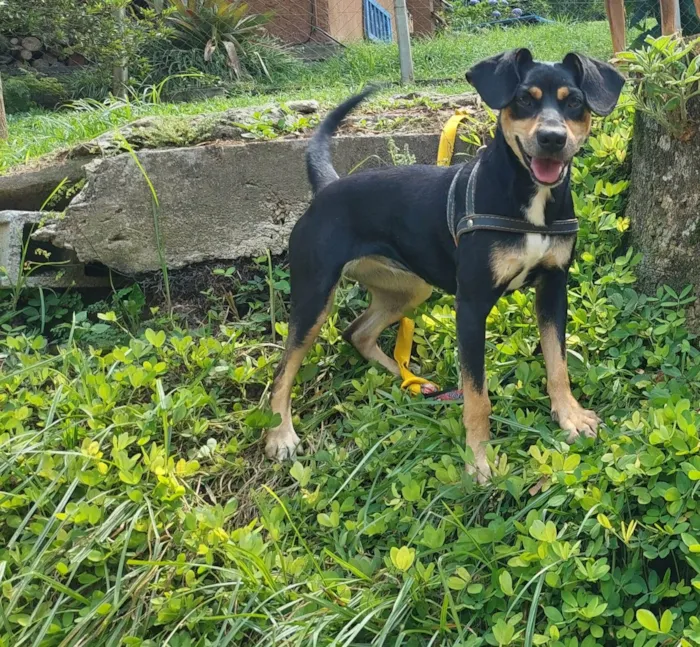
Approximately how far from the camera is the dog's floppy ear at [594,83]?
2.37 m

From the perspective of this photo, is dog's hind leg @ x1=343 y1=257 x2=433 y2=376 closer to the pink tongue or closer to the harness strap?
the harness strap

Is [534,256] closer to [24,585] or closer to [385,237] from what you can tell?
[385,237]

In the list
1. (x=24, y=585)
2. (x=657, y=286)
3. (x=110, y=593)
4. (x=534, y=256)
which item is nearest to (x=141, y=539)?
(x=110, y=593)

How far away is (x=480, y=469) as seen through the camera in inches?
96.0

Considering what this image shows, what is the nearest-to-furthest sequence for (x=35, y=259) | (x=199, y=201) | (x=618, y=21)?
(x=199, y=201)
(x=35, y=259)
(x=618, y=21)

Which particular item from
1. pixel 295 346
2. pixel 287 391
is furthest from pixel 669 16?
pixel 287 391

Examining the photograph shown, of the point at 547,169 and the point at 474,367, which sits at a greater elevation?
the point at 547,169

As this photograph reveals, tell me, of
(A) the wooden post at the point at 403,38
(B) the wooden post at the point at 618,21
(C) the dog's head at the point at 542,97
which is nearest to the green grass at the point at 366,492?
(C) the dog's head at the point at 542,97

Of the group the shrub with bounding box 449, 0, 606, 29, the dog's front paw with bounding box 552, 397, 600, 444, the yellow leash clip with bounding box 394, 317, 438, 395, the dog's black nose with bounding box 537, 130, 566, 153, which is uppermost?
the shrub with bounding box 449, 0, 606, 29

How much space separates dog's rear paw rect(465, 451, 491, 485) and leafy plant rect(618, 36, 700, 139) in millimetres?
1546

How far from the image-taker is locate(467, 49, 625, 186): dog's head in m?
2.33

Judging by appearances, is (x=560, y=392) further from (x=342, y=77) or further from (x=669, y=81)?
(x=342, y=77)

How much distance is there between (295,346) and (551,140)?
4.44 ft

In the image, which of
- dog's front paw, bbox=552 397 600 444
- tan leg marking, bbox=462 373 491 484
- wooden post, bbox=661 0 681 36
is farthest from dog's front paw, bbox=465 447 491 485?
wooden post, bbox=661 0 681 36
